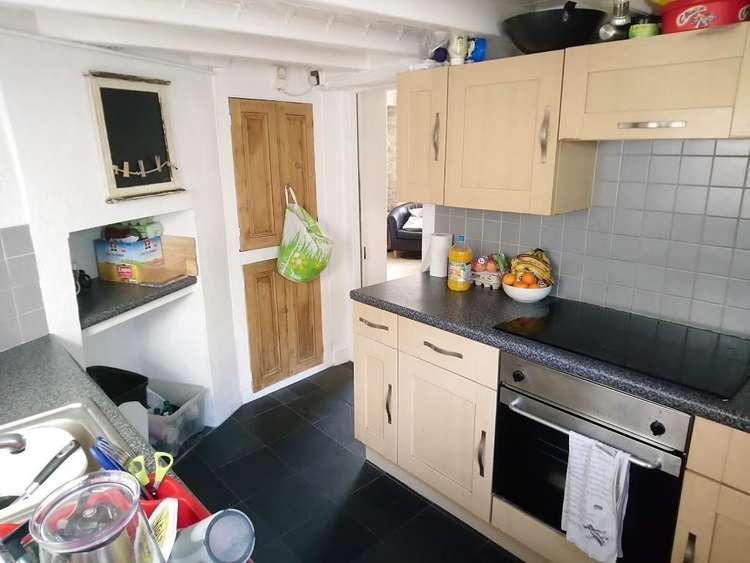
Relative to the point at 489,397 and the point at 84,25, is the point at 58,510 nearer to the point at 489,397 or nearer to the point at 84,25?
the point at 489,397

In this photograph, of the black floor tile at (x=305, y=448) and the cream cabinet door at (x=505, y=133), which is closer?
the cream cabinet door at (x=505, y=133)

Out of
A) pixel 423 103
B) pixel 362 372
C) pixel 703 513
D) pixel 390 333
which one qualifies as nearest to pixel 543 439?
pixel 703 513

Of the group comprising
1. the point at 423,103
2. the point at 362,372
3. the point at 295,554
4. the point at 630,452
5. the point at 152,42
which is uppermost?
the point at 152,42

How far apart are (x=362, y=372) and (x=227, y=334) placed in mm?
895

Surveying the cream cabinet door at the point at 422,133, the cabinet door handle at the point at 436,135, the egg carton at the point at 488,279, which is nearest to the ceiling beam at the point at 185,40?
the cream cabinet door at the point at 422,133

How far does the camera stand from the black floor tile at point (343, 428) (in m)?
2.57

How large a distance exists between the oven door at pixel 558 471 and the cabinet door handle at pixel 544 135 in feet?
2.72

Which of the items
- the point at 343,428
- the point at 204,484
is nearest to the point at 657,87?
the point at 343,428

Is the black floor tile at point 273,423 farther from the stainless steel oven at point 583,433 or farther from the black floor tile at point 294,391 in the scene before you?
the stainless steel oven at point 583,433

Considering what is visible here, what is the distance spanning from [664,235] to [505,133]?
0.67 metres

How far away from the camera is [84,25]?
179 cm

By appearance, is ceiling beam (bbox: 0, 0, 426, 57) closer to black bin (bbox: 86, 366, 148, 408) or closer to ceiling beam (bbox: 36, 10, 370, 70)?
ceiling beam (bbox: 36, 10, 370, 70)

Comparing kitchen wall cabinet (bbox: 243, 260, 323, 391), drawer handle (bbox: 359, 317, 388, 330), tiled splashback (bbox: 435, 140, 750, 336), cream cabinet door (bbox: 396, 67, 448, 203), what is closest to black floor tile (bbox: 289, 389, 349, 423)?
kitchen wall cabinet (bbox: 243, 260, 323, 391)

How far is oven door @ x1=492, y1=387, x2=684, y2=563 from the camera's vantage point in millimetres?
1384
